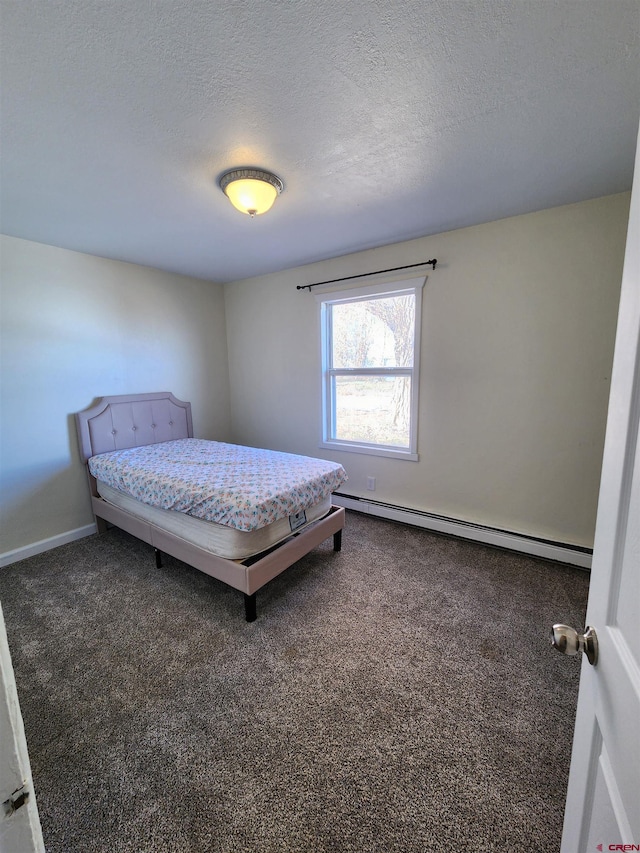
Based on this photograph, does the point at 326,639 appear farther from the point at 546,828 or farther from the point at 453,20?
the point at 453,20

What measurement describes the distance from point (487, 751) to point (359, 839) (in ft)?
1.81

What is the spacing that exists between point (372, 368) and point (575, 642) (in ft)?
8.62

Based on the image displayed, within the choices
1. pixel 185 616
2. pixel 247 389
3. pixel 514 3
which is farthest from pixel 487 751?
pixel 247 389

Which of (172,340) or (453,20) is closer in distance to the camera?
(453,20)

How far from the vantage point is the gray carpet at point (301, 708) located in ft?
3.38

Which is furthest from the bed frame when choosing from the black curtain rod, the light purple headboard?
the black curtain rod

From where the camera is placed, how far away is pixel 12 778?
1.38 feet

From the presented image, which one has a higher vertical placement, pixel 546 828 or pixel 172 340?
pixel 172 340

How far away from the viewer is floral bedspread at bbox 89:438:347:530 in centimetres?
187

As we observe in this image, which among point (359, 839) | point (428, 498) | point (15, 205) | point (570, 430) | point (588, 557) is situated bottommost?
point (359, 839)

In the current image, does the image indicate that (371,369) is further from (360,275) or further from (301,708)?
(301,708)

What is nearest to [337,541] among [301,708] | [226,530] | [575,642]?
[226,530]

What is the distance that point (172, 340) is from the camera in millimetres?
3465

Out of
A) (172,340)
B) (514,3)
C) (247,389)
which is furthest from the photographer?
(247,389)
